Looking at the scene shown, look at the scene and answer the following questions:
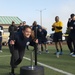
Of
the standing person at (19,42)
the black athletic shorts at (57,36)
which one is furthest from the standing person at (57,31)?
the standing person at (19,42)

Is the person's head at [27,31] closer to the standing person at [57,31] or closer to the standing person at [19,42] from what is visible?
the standing person at [19,42]

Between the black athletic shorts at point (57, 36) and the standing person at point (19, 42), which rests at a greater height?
the black athletic shorts at point (57, 36)

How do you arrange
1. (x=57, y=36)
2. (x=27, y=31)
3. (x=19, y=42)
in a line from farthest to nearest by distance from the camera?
1. (x=57, y=36)
2. (x=19, y=42)
3. (x=27, y=31)

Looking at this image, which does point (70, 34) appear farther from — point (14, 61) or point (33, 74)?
point (33, 74)

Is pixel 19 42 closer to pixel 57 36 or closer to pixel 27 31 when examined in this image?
pixel 27 31

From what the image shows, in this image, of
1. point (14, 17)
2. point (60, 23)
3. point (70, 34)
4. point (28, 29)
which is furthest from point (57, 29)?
point (14, 17)

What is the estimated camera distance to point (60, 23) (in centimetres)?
1377

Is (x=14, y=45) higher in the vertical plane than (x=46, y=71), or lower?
higher

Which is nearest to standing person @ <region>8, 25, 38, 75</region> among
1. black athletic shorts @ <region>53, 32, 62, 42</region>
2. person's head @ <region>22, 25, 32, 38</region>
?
person's head @ <region>22, 25, 32, 38</region>

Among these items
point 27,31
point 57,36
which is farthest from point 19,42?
point 57,36

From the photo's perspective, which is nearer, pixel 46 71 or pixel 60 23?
pixel 46 71

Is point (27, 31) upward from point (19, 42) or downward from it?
upward

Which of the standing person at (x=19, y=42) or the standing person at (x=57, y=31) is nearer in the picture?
the standing person at (x=19, y=42)

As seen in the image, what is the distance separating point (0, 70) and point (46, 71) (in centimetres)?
136
